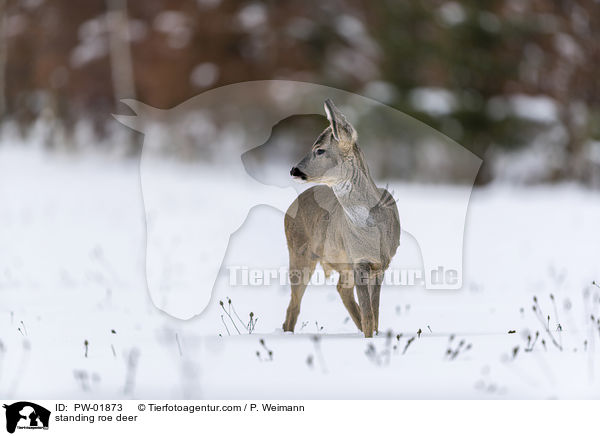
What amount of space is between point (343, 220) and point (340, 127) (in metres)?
0.48

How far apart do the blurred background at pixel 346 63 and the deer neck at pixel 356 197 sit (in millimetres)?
9918

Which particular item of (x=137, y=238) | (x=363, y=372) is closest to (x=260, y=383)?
(x=363, y=372)

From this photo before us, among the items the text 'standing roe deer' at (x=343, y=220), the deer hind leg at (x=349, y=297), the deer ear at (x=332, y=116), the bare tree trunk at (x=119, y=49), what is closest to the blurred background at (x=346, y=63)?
the bare tree trunk at (x=119, y=49)

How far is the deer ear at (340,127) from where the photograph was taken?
10.4 feet

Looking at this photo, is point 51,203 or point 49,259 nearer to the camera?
point 49,259

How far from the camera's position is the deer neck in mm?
3414

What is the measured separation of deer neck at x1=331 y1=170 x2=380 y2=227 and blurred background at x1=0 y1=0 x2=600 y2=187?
9918mm

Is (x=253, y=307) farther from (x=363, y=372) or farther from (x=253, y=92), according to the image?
(x=253, y=92)

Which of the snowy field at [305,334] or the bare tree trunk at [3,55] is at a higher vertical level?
the bare tree trunk at [3,55]

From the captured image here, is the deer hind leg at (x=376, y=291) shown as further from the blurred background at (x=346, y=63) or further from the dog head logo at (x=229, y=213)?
the blurred background at (x=346, y=63)

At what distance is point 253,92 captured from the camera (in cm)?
485

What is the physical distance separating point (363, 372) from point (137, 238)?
19.8 feet
